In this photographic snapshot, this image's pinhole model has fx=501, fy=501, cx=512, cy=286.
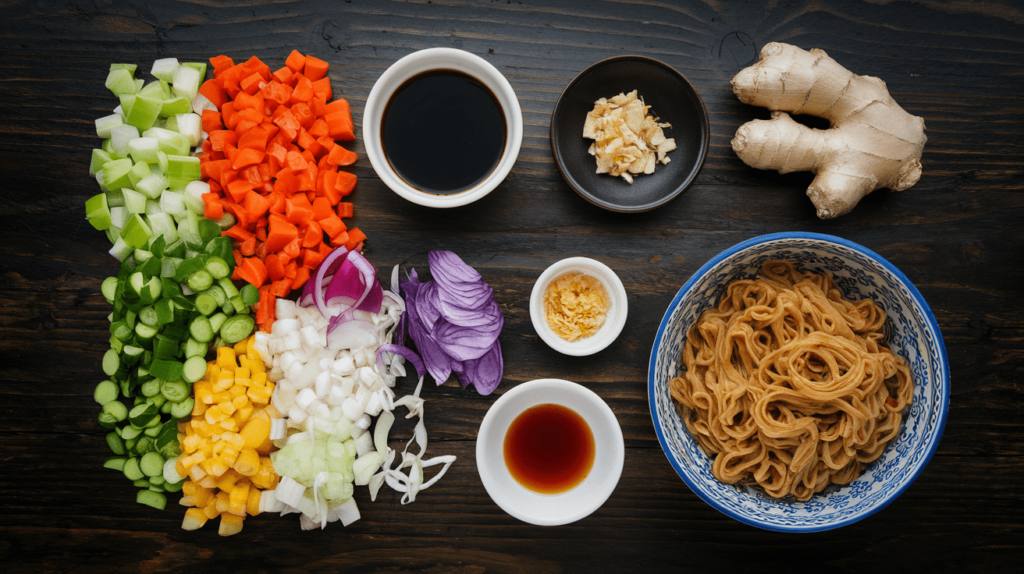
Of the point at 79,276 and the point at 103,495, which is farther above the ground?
the point at 79,276

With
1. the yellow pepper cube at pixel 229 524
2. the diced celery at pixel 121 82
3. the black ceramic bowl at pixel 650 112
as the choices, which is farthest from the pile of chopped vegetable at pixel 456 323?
the diced celery at pixel 121 82

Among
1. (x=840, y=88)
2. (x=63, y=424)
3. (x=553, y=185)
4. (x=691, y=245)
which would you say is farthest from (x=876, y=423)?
(x=63, y=424)

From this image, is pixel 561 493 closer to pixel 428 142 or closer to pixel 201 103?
pixel 428 142

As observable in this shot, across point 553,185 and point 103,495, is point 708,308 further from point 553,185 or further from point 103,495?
point 103,495

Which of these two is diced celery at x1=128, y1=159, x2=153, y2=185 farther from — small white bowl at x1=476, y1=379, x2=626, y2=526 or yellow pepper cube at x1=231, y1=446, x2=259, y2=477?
small white bowl at x1=476, y1=379, x2=626, y2=526

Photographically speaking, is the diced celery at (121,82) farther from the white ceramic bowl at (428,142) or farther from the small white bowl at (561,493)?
the small white bowl at (561,493)

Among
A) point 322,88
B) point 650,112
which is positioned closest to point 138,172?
point 322,88
